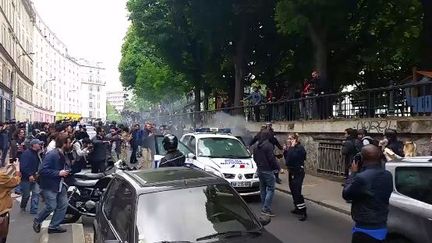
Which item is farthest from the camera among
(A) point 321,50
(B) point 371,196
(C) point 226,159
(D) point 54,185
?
(A) point 321,50

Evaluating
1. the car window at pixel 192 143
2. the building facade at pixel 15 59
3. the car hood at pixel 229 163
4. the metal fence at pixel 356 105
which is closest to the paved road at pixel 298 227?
the car hood at pixel 229 163

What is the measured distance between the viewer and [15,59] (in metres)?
55.4

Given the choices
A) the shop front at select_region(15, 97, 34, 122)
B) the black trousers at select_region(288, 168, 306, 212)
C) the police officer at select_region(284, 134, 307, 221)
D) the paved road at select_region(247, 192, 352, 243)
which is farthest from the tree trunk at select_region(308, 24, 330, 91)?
the shop front at select_region(15, 97, 34, 122)

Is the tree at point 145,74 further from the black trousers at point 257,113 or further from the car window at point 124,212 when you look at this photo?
the car window at point 124,212

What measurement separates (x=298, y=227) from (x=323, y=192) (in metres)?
4.27

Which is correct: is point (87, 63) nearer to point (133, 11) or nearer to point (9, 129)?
point (133, 11)

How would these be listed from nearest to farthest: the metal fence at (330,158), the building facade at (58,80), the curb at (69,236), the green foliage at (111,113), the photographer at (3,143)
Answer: the curb at (69,236) < the metal fence at (330,158) < the photographer at (3,143) < the building facade at (58,80) < the green foliage at (111,113)

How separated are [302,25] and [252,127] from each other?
8.52m

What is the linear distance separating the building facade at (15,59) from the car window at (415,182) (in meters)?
41.5

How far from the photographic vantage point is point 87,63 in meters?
161

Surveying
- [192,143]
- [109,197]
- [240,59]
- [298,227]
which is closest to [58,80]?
[240,59]

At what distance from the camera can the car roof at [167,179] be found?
4914 millimetres

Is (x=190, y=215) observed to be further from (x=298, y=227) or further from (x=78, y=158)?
(x=78, y=158)

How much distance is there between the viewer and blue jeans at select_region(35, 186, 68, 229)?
326 inches
